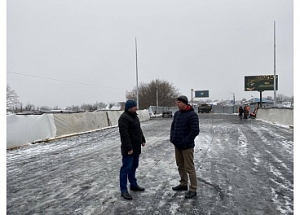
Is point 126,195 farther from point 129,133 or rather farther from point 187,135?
point 187,135

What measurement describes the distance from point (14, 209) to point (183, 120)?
3292mm

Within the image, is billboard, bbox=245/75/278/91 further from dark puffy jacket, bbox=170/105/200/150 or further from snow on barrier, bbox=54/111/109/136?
dark puffy jacket, bbox=170/105/200/150

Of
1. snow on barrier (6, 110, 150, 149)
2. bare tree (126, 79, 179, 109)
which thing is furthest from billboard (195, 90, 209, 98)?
snow on barrier (6, 110, 150, 149)

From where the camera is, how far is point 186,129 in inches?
173

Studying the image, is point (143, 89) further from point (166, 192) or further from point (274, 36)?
point (166, 192)

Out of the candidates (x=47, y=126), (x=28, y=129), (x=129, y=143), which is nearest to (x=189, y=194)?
(x=129, y=143)

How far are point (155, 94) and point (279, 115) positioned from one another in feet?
146

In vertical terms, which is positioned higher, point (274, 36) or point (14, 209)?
point (274, 36)

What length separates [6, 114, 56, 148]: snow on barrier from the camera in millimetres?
10578

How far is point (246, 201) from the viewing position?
4062 mm

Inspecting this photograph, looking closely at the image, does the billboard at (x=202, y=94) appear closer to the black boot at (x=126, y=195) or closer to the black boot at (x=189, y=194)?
the black boot at (x=189, y=194)

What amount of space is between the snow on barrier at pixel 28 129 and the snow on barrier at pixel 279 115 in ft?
53.1

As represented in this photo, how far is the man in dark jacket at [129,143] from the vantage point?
4332 mm

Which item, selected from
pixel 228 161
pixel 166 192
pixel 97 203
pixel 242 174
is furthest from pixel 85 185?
pixel 228 161
